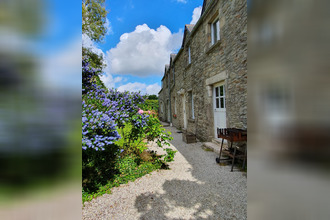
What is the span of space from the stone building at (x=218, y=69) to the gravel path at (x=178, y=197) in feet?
5.33

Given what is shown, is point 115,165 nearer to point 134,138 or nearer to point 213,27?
point 134,138

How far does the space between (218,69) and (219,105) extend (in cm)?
121

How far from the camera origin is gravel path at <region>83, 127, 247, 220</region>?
2.52 metres

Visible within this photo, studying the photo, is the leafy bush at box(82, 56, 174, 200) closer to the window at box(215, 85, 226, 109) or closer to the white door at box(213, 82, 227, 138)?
the white door at box(213, 82, 227, 138)

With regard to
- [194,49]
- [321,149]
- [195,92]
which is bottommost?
[321,149]

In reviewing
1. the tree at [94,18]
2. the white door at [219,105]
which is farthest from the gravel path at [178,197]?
the tree at [94,18]

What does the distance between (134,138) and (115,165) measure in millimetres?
749

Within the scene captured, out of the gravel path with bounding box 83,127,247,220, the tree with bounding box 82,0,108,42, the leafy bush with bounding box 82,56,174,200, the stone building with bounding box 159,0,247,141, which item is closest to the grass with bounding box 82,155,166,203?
the leafy bush with bounding box 82,56,174,200

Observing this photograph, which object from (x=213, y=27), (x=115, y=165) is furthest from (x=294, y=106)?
(x=213, y=27)

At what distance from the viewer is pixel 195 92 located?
7906mm

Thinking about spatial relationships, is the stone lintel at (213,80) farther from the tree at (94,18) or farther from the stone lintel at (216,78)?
the tree at (94,18)

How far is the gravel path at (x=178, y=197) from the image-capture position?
2518mm

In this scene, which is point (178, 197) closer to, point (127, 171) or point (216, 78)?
point (127, 171)

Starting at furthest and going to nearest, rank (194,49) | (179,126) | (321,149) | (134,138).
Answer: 1. (179,126)
2. (194,49)
3. (134,138)
4. (321,149)
